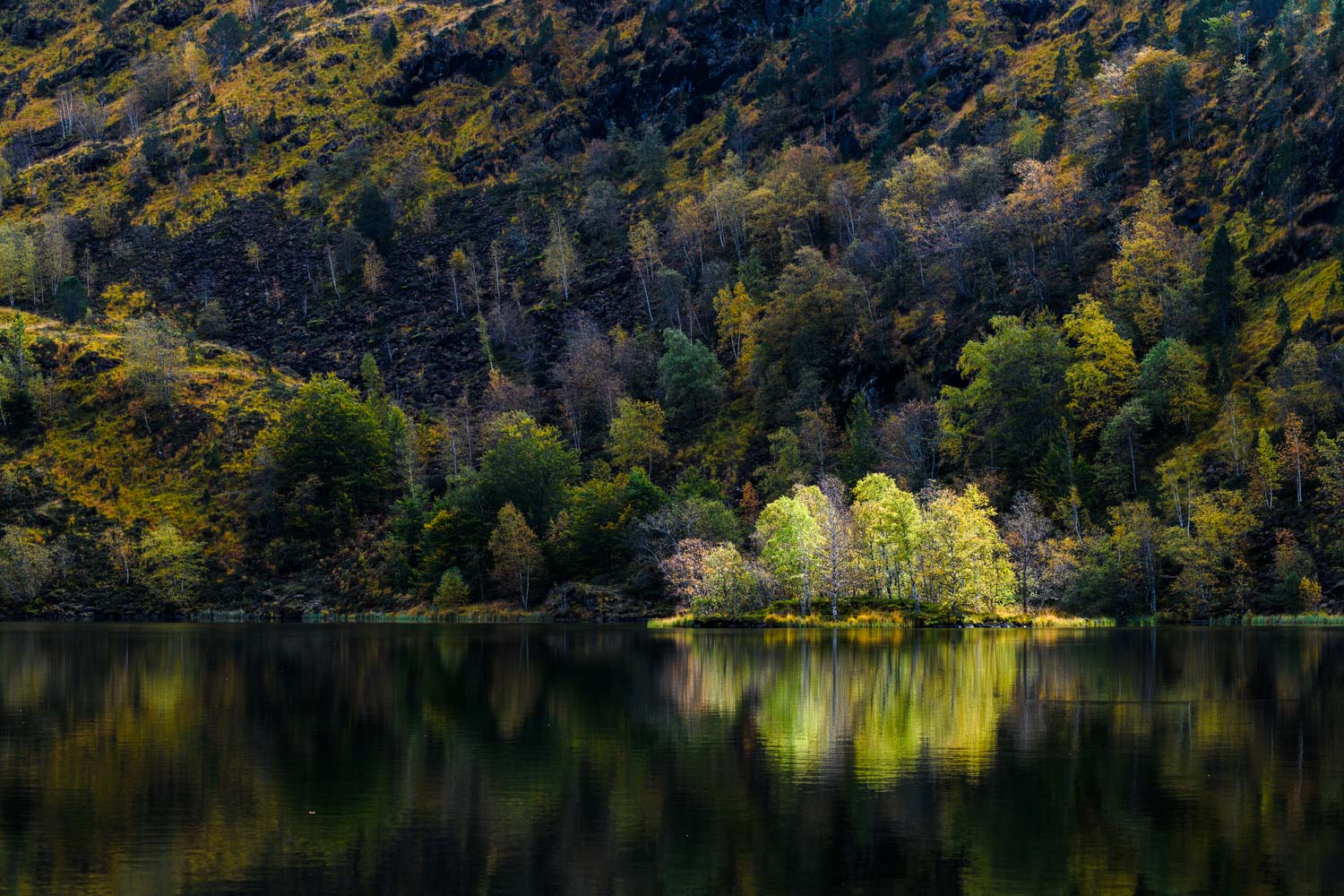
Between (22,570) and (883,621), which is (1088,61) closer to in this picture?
(883,621)

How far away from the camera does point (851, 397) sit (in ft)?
474

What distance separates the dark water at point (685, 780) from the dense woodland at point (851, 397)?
43520mm

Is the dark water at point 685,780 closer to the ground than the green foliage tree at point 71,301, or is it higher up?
closer to the ground

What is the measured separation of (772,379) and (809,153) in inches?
1983

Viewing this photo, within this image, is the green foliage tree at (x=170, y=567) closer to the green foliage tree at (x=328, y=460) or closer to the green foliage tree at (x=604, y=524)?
the green foliage tree at (x=328, y=460)

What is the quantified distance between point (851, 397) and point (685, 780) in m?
116

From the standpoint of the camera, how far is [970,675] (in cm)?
5525

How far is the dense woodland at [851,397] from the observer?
10231 cm

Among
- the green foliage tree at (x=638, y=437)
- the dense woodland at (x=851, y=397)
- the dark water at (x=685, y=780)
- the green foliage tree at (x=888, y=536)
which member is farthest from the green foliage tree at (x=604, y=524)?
the dark water at (x=685, y=780)

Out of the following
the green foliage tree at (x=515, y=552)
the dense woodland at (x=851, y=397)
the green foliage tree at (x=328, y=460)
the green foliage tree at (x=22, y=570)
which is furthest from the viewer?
the green foliage tree at (x=328, y=460)

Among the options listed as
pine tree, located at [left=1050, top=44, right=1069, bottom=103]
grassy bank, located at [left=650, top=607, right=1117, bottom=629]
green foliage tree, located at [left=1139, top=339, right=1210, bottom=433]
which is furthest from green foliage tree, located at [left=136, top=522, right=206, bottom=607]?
→ pine tree, located at [left=1050, top=44, right=1069, bottom=103]

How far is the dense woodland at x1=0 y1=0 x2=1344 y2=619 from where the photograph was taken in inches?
4028

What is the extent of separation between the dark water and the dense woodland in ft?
143

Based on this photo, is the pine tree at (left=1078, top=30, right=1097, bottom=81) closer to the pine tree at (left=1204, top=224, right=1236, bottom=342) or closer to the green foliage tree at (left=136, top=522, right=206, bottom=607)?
the pine tree at (left=1204, top=224, right=1236, bottom=342)
